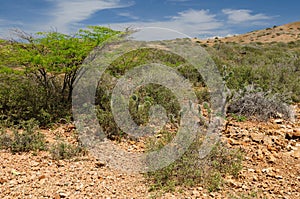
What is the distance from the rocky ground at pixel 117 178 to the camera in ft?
9.29

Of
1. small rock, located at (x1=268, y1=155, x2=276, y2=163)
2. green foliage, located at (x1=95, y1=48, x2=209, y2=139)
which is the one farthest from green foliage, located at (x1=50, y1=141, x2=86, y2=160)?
small rock, located at (x1=268, y1=155, x2=276, y2=163)

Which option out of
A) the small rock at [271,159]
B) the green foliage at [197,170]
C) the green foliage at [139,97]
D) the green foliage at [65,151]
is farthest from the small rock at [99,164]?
the small rock at [271,159]

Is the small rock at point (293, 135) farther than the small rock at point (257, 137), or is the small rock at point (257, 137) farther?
the small rock at point (293, 135)

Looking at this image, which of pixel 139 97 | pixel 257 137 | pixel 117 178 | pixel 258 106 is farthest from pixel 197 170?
pixel 139 97

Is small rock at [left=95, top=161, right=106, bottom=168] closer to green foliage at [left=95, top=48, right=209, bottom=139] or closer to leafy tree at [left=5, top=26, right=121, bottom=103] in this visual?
green foliage at [left=95, top=48, right=209, bottom=139]

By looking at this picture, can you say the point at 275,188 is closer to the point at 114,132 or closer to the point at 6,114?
the point at 114,132

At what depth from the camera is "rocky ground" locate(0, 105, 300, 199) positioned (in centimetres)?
283

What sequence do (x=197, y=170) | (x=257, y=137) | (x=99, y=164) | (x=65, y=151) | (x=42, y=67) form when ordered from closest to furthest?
(x=197, y=170), (x=99, y=164), (x=65, y=151), (x=257, y=137), (x=42, y=67)

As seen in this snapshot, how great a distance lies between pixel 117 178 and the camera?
124 inches

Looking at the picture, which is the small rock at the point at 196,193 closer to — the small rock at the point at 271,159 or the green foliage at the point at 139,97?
the small rock at the point at 271,159

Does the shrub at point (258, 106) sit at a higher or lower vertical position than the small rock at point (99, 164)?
higher

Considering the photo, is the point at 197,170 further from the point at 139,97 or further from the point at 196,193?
the point at 139,97

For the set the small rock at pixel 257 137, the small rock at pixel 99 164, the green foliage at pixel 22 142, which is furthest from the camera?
the small rock at pixel 257 137

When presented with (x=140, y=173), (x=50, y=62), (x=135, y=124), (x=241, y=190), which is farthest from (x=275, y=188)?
(x=50, y=62)
